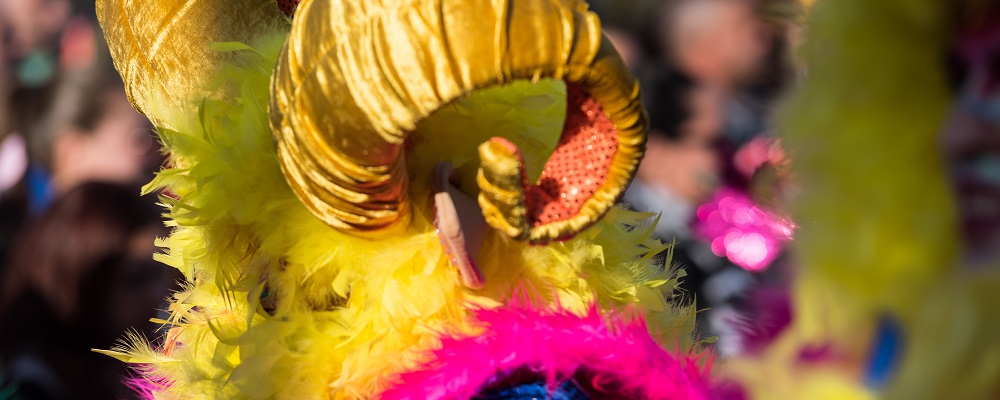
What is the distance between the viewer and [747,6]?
9.89 ft

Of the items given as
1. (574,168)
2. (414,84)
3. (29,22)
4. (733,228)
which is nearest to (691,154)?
(733,228)

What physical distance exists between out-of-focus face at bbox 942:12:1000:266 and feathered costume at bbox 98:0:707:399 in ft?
1.55

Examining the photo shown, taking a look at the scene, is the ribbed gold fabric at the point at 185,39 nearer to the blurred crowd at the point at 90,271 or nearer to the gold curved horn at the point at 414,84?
the gold curved horn at the point at 414,84

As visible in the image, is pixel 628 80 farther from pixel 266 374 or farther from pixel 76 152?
pixel 76 152

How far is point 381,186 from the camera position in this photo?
3.54 feet

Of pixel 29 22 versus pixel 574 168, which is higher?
pixel 574 168

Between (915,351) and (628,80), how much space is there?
54 centimetres

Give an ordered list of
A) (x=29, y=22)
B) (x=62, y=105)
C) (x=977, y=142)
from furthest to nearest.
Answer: (x=29, y=22)
(x=62, y=105)
(x=977, y=142)

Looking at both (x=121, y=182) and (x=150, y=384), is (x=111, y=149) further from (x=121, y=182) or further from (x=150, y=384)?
(x=150, y=384)

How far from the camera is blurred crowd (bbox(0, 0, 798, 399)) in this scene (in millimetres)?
2842

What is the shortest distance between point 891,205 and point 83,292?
9.10 feet

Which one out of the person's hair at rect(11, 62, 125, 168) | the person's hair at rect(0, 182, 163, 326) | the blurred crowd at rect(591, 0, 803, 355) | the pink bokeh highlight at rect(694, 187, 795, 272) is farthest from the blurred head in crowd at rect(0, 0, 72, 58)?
the pink bokeh highlight at rect(694, 187, 795, 272)

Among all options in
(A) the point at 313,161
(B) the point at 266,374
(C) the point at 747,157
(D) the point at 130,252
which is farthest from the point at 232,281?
(C) the point at 747,157

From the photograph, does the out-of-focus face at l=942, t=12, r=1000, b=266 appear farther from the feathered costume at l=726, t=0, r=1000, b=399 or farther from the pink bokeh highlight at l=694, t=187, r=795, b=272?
the pink bokeh highlight at l=694, t=187, r=795, b=272
